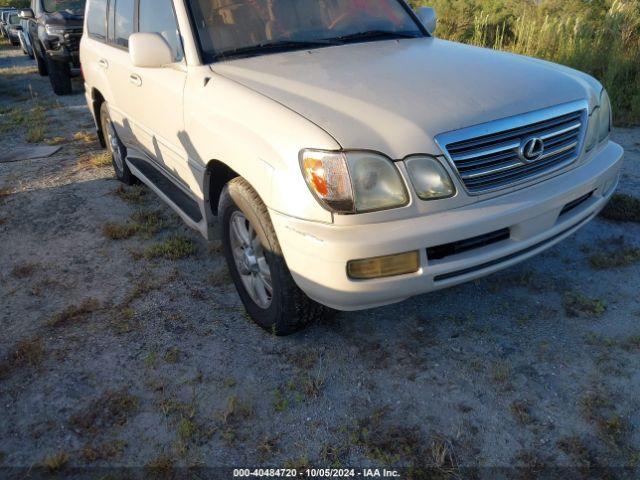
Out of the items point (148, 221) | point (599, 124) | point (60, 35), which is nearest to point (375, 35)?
point (599, 124)

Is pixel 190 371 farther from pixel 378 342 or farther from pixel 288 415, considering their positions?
pixel 378 342

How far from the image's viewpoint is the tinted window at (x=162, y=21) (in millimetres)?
3164

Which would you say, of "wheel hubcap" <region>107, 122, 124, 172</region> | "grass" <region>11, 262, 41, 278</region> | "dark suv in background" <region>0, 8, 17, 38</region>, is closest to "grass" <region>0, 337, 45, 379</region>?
"grass" <region>11, 262, 41, 278</region>

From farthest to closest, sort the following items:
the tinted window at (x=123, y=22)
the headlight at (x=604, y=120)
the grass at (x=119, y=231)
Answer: the grass at (x=119, y=231) → the tinted window at (x=123, y=22) → the headlight at (x=604, y=120)

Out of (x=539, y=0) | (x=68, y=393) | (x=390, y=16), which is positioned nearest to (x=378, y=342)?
(x=68, y=393)

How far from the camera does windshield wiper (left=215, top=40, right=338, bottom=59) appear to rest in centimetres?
306

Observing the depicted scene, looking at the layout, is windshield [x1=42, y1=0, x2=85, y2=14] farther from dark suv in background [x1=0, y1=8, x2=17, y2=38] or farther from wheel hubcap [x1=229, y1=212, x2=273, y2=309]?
dark suv in background [x1=0, y1=8, x2=17, y2=38]

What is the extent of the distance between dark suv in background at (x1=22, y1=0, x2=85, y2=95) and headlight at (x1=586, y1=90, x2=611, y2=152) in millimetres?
8837

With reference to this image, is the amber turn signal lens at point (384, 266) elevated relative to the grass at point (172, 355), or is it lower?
elevated

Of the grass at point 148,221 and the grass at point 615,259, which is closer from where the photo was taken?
the grass at point 615,259

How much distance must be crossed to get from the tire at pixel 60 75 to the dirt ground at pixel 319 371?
21.9 feet

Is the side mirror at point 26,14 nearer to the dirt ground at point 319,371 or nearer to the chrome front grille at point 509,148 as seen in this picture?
the dirt ground at point 319,371

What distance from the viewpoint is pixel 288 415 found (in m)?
2.37

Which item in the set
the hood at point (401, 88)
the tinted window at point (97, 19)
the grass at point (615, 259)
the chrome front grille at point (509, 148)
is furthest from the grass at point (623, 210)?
the tinted window at point (97, 19)
